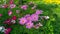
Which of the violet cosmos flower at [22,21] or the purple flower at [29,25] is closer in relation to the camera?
the purple flower at [29,25]

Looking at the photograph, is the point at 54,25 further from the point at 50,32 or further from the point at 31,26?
the point at 31,26

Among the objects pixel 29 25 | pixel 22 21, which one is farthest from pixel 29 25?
pixel 22 21

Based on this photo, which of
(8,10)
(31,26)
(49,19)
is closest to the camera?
(31,26)

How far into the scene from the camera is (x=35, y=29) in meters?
3.84

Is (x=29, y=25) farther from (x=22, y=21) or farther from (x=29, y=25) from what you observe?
(x=22, y=21)

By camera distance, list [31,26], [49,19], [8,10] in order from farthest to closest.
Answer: [8,10], [49,19], [31,26]

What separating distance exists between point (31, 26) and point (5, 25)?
519 mm

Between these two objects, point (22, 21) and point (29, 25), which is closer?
point (29, 25)

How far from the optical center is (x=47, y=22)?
403cm

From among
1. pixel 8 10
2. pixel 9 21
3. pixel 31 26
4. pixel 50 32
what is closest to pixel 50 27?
pixel 50 32

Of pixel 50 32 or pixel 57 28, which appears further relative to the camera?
pixel 57 28

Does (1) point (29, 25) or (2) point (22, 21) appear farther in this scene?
(2) point (22, 21)

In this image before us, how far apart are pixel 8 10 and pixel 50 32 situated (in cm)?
111

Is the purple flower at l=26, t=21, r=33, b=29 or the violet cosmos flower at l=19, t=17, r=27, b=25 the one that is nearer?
the purple flower at l=26, t=21, r=33, b=29
